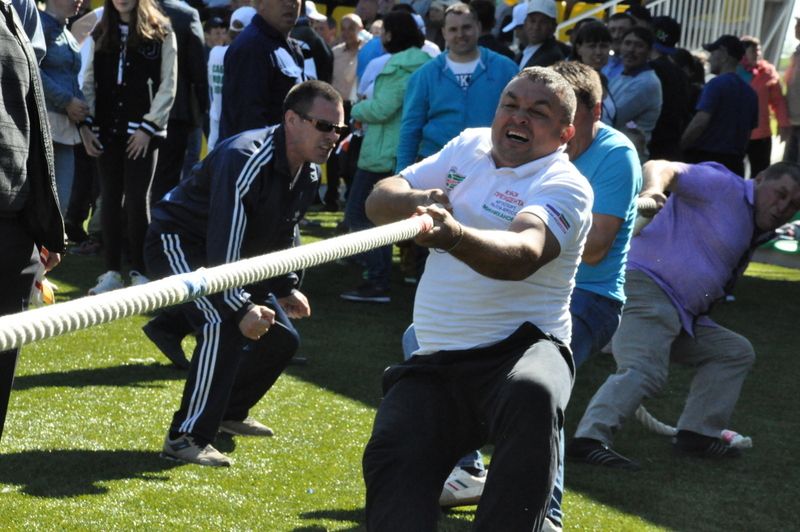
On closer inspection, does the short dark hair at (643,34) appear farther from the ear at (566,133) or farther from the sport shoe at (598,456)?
the ear at (566,133)

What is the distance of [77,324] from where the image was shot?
2193 mm

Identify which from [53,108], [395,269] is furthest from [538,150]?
[395,269]

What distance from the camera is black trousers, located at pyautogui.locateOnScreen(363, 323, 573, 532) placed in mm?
3398

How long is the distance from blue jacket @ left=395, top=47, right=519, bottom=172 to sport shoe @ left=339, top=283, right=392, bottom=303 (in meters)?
1.27

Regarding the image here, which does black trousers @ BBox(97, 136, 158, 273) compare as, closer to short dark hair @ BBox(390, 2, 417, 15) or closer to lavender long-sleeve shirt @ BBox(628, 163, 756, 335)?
short dark hair @ BBox(390, 2, 417, 15)

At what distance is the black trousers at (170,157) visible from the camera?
29.5 feet

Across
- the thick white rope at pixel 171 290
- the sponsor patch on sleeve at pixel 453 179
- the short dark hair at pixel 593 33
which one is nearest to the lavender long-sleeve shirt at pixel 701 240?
the sponsor patch on sleeve at pixel 453 179

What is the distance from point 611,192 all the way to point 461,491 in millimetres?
1284

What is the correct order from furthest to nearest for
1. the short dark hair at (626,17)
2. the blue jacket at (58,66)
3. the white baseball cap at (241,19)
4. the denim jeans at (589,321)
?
the white baseball cap at (241,19), the short dark hair at (626,17), the blue jacket at (58,66), the denim jeans at (589,321)

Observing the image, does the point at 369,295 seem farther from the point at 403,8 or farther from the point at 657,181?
the point at 657,181

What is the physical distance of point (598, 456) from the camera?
18.4 ft

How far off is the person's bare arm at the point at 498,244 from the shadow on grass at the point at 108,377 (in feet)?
11.0

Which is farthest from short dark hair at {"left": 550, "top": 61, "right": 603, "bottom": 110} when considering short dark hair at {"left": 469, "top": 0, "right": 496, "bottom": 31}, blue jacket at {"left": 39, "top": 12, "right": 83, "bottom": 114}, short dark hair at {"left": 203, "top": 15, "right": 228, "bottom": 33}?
short dark hair at {"left": 203, "top": 15, "right": 228, "bottom": 33}

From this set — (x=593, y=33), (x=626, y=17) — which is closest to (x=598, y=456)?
(x=593, y=33)
